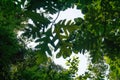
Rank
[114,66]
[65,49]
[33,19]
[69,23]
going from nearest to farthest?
[33,19], [69,23], [65,49], [114,66]

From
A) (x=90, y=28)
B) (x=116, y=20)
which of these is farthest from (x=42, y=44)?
(x=116, y=20)

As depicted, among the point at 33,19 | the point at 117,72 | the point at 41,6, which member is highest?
the point at 117,72

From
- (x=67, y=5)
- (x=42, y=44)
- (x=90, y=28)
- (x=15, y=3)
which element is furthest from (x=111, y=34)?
(x=15, y=3)

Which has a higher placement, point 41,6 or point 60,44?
point 41,6

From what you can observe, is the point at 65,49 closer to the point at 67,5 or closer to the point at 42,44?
the point at 42,44

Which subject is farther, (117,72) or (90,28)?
(117,72)

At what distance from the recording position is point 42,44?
13.1 feet

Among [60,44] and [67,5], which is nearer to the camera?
[60,44]

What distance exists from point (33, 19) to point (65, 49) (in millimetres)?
739

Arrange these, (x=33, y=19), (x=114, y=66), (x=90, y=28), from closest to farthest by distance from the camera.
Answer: (x=33, y=19) → (x=90, y=28) → (x=114, y=66)

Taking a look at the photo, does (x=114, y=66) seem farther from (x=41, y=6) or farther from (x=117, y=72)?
(x=41, y=6)

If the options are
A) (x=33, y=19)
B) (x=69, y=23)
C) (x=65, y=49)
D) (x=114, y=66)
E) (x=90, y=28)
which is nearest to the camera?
(x=33, y=19)

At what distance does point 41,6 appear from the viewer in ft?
13.1

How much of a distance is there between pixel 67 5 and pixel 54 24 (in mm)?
673
